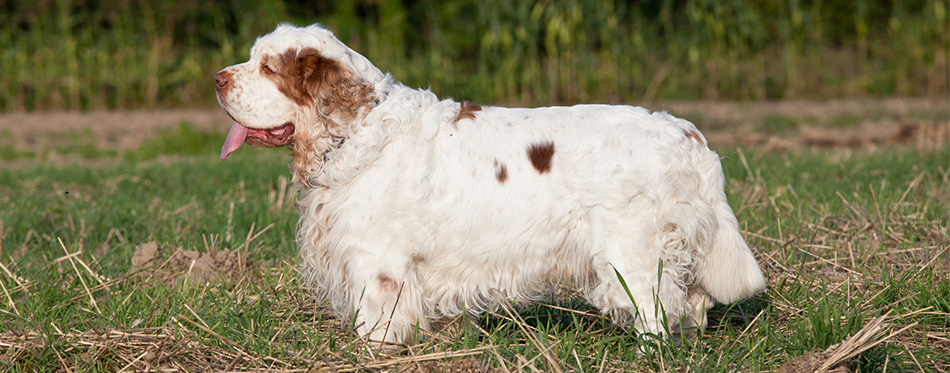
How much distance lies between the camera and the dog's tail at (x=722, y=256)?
124 inches

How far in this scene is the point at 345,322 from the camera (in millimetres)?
3393

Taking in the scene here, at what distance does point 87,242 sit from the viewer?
17.0 ft

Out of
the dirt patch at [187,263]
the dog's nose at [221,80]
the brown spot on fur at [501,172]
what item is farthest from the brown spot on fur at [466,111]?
the dirt patch at [187,263]

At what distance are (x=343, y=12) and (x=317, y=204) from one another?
16051mm

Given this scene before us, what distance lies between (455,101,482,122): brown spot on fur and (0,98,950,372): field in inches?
29.5

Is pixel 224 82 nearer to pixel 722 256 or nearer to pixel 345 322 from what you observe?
pixel 345 322

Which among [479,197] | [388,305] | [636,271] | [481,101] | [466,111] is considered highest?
[466,111]

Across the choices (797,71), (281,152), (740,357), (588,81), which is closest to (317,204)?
(740,357)

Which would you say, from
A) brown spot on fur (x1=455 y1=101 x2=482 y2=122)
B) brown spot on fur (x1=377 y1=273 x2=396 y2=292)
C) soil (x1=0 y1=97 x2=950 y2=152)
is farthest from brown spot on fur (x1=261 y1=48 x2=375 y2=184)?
soil (x1=0 y1=97 x2=950 y2=152)

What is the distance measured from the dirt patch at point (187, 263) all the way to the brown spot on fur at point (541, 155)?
6.25 feet

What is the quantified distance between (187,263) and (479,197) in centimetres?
211

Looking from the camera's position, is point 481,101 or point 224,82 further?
point 481,101

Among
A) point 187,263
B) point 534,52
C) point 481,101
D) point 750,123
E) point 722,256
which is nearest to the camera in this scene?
point 722,256

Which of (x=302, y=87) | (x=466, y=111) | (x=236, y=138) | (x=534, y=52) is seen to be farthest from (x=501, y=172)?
(x=534, y=52)
